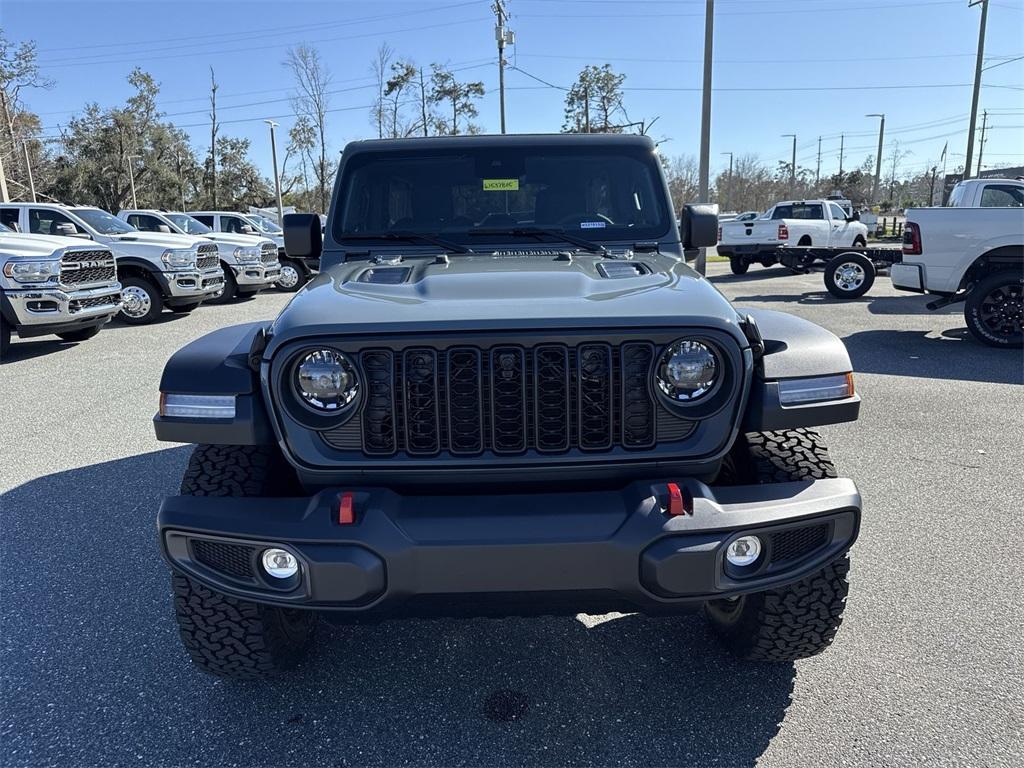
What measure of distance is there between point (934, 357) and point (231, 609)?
8195mm

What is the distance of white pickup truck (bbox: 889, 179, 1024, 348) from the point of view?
330 inches

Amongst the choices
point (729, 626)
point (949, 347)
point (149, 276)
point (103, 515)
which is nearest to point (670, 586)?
point (729, 626)

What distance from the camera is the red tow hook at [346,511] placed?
190 centimetres

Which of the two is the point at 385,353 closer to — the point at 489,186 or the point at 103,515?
the point at 489,186

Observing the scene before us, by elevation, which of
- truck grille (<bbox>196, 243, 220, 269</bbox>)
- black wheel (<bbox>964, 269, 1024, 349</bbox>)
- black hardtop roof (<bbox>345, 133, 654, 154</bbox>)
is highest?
black hardtop roof (<bbox>345, 133, 654, 154</bbox>)

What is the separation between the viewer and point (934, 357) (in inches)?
319

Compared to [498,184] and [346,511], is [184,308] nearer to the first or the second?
[498,184]

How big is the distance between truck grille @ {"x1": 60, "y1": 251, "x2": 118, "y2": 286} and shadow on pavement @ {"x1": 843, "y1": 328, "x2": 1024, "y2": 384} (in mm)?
9141

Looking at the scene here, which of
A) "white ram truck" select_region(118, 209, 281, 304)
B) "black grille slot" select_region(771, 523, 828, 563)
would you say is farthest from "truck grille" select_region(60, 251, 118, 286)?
"black grille slot" select_region(771, 523, 828, 563)

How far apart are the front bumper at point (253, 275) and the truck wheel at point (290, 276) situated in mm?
1444

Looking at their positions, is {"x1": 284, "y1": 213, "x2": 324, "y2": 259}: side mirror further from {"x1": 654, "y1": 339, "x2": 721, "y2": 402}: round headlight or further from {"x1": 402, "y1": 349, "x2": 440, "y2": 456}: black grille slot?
{"x1": 654, "y1": 339, "x2": 721, "y2": 402}: round headlight

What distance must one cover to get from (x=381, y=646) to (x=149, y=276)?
1031cm

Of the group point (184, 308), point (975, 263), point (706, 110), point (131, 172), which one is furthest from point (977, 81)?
point (131, 172)

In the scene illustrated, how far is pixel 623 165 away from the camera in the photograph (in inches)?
135
